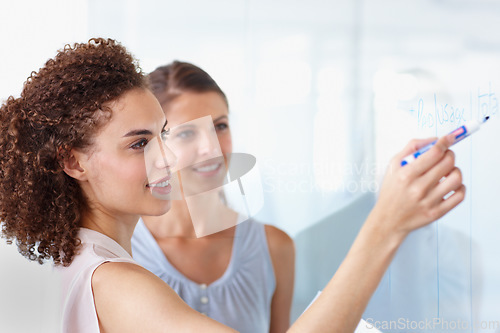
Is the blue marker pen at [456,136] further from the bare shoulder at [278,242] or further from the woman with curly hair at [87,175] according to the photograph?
the bare shoulder at [278,242]

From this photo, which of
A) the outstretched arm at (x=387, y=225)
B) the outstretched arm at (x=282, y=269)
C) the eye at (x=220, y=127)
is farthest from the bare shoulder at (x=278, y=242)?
the outstretched arm at (x=387, y=225)

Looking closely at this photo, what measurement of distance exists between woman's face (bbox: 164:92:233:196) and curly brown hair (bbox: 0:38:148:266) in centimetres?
27

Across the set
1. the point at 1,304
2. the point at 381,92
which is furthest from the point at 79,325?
the point at 381,92

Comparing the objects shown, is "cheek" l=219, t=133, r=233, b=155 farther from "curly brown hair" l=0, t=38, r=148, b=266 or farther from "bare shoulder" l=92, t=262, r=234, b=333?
"bare shoulder" l=92, t=262, r=234, b=333

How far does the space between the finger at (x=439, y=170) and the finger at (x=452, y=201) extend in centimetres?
2

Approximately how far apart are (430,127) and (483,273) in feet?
1.10

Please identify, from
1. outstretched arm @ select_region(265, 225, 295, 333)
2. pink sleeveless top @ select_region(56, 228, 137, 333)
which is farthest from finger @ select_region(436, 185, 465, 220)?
outstretched arm @ select_region(265, 225, 295, 333)

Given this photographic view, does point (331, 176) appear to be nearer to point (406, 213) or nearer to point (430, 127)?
point (430, 127)

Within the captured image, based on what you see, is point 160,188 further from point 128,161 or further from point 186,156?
point 186,156

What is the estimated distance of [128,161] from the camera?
639mm

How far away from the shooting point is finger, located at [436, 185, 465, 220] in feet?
1.33

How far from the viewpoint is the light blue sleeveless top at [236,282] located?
96 centimetres

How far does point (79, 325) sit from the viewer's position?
1.89 feet

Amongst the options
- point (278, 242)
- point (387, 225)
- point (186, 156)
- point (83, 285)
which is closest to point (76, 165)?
point (83, 285)
